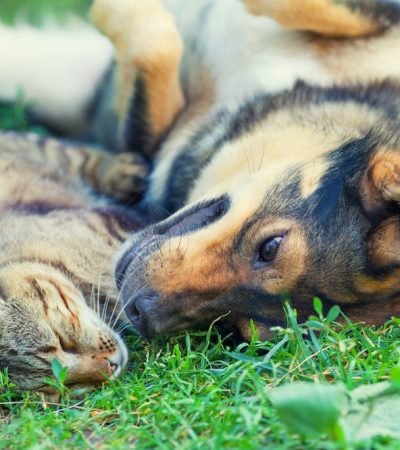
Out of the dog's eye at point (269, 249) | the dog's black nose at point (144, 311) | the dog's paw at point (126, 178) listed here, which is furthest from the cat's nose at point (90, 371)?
the dog's paw at point (126, 178)

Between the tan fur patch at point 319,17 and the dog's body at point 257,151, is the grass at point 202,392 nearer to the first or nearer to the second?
the dog's body at point 257,151

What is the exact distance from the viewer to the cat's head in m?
3.37

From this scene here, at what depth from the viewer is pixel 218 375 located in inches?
129

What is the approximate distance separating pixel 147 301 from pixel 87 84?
112 inches

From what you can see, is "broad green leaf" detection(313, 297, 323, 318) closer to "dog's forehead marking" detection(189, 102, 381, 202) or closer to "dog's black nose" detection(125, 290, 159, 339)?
"dog's forehead marking" detection(189, 102, 381, 202)

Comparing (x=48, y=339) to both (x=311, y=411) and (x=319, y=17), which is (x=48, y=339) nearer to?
(x=311, y=411)

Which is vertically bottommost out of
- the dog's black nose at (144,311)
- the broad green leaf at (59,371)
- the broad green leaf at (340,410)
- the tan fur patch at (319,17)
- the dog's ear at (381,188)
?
the broad green leaf at (59,371)

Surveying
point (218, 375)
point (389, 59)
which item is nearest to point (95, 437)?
point (218, 375)

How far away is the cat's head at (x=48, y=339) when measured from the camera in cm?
337

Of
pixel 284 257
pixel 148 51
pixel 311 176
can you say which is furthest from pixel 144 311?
pixel 148 51

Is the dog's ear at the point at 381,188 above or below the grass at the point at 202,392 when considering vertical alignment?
above

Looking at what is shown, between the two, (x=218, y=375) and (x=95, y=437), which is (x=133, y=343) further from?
(x=95, y=437)

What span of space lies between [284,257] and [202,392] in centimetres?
61

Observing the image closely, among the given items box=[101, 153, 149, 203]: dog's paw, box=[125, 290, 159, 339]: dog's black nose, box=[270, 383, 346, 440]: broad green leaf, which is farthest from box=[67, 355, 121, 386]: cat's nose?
box=[101, 153, 149, 203]: dog's paw
